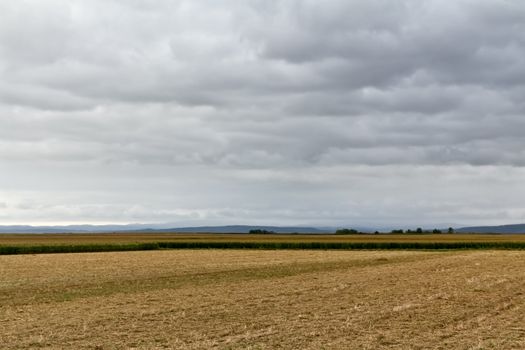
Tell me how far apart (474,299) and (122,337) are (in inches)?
578

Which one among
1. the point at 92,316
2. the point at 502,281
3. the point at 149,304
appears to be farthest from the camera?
the point at 502,281

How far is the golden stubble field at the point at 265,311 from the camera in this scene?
16.5 metres

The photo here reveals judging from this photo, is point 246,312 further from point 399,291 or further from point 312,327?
point 399,291

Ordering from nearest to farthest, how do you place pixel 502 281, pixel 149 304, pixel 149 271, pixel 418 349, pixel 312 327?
1. pixel 418 349
2. pixel 312 327
3. pixel 149 304
4. pixel 502 281
5. pixel 149 271

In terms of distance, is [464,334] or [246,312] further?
[246,312]

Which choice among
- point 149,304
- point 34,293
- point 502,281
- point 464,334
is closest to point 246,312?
point 149,304

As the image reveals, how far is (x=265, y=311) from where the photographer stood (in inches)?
858

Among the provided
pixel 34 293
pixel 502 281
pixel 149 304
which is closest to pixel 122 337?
pixel 149 304

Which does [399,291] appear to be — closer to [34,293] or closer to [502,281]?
[502,281]

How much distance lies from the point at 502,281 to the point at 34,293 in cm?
2323

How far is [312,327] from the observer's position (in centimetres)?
1855

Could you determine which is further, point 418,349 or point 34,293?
point 34,293

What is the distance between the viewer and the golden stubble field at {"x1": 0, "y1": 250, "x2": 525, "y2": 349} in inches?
651

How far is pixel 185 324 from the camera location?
63.0 ft
